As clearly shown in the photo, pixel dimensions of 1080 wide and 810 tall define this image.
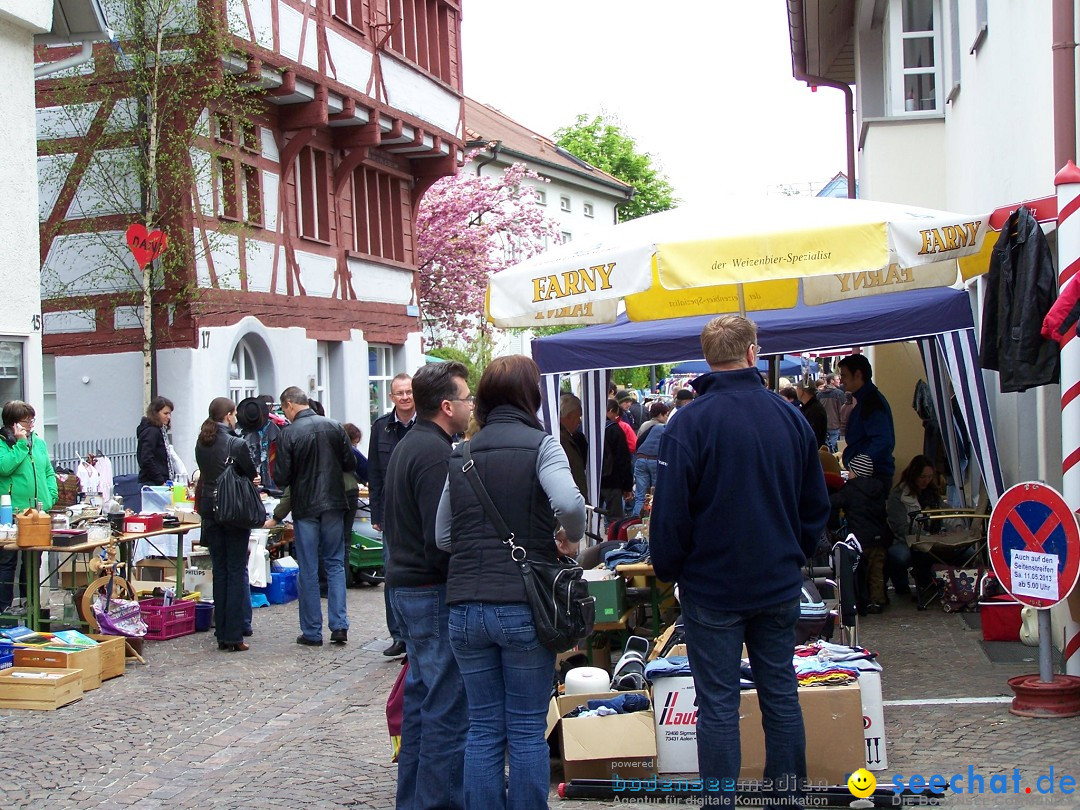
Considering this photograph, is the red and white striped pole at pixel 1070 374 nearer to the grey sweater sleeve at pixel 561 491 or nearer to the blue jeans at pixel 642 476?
the grey sweater sleeve at pixel 561 491

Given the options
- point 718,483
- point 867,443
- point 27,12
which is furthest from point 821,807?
point 27,12

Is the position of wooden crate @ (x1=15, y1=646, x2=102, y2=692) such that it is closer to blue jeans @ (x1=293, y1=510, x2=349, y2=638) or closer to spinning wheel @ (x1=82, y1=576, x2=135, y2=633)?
spinning wheel @ (x1=82, y1=576, x2=135, y2=633)

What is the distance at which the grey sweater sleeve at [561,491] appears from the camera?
4.31 m

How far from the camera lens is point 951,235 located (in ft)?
22.4

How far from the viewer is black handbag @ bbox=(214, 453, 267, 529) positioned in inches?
Answer: 362

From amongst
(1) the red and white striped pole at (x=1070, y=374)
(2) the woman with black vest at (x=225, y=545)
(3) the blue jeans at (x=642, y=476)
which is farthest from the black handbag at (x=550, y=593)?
(3) the blue jeans at (x=642, y=476)

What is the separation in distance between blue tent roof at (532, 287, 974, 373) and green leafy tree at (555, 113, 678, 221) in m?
50.9

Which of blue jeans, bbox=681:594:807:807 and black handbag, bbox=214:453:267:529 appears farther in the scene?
black handbag, bbox=214:453:267:529

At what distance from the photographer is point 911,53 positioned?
1408cm

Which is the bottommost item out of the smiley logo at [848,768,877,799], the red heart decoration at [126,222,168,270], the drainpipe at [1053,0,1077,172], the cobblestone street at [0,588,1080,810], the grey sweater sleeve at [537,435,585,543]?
the cobblestone street at [0,588,1080,810]

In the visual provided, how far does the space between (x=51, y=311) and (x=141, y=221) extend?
2175mm

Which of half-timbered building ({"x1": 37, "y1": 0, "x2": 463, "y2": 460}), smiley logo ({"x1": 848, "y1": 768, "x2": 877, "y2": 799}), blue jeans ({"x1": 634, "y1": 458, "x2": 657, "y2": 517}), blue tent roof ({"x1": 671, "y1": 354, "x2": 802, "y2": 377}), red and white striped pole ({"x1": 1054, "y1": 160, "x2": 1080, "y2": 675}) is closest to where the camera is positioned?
smiley logo ({"x1": 848, "y1": 768, "x2": 877, "y2": 799})

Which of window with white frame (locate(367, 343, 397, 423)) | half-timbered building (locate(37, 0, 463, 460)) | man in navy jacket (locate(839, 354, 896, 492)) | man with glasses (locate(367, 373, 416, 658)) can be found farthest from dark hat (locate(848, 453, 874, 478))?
window with white frame (locate(367, 343, 397, 423))

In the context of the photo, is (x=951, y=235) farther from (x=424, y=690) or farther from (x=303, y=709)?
(x=303, y=709)
